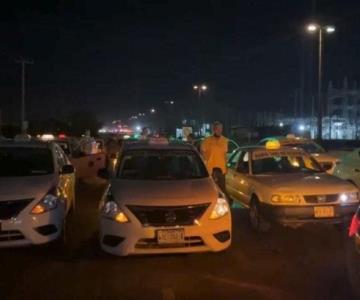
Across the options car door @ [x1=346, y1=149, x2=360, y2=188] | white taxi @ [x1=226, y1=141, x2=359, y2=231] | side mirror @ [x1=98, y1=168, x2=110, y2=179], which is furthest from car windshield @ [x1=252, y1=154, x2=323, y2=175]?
side mirror @ [x1=98, y1=168, x2=110, y2=179]

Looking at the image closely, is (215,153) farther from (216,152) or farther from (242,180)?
(242,180)

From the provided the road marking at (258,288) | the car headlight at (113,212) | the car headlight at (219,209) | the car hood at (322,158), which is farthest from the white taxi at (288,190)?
the car hood at (322,158)

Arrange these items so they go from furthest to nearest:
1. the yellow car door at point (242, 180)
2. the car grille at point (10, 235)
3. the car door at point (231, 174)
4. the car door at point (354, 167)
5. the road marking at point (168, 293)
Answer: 1. the car door at point (354, 167)
2. the car door at point (231, 174)
3. the yellow car door at point (242, 180)
4. the car grille at point (10, 235)
5. the road marking at point (168, 293)

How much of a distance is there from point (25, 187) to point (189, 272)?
8.60 ft

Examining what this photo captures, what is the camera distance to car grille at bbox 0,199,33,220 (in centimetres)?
806

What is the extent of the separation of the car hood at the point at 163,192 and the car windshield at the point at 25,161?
5.14ft

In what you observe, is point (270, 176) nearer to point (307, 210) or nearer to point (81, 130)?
point (307, 210)

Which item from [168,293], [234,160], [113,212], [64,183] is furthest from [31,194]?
[234,160]

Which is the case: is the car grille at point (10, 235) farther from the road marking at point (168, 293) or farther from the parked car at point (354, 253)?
the parked car at point (354, 253)

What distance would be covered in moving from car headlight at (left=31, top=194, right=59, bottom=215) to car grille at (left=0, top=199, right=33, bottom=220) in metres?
0.14

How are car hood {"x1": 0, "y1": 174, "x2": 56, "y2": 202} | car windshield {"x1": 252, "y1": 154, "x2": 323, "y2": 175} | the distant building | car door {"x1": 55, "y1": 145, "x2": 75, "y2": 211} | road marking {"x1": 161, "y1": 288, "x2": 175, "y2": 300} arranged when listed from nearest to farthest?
road marking {"x1": 161, "y1": 288, "x2": 175, "y2": 300} → car hood {"x1": 0, "y1": 174, "x2": 56, "y2": 202} → car door {"x1": 55, "y1": 145, "x2": 75, "y2": 211} → car windshield {"x1": 252, "y1": 154, "x2": 323, "y2": 175} → the distant building

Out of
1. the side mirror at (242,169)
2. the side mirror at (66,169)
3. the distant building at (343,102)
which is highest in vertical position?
the distant building at (343,102)

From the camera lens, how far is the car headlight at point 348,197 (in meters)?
9.56

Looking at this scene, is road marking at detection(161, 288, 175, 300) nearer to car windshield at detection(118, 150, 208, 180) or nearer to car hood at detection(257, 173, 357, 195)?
car windshield at detection(118, 150, 208, 180)
